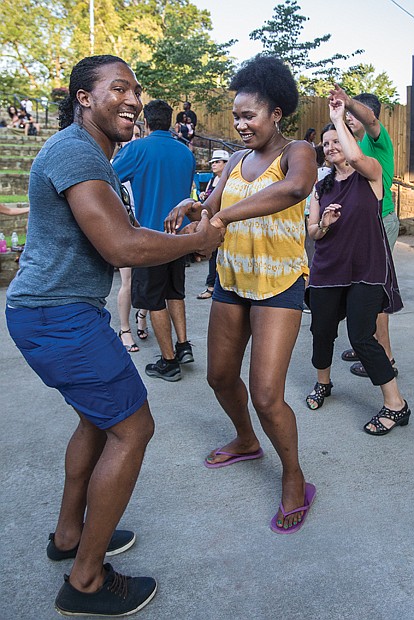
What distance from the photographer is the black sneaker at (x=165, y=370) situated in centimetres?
472

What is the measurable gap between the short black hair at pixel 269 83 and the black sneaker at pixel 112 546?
201 cm

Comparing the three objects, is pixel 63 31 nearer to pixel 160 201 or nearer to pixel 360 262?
pixel 160 201

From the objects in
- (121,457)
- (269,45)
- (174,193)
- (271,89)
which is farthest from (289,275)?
(269,45)

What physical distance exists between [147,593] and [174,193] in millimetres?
3307

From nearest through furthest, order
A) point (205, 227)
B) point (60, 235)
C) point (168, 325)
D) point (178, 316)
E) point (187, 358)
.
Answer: point (60, 235) → point (205, 227) → point (168, 325) → point (187, 358) → point (178, 316)

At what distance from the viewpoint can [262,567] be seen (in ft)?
8.21

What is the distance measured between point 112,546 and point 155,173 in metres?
3.08

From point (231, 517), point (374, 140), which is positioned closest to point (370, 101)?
point (374, 140)

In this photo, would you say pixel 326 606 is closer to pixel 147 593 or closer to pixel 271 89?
pixel 147 593

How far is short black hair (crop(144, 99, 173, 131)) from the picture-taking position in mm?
4977

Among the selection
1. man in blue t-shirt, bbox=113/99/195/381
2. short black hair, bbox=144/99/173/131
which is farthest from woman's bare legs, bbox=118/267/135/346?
short black hair, bbox=144/99/173/131

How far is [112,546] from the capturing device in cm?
261

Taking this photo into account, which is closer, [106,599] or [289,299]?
[106,599]

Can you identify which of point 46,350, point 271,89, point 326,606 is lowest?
point 326,606
